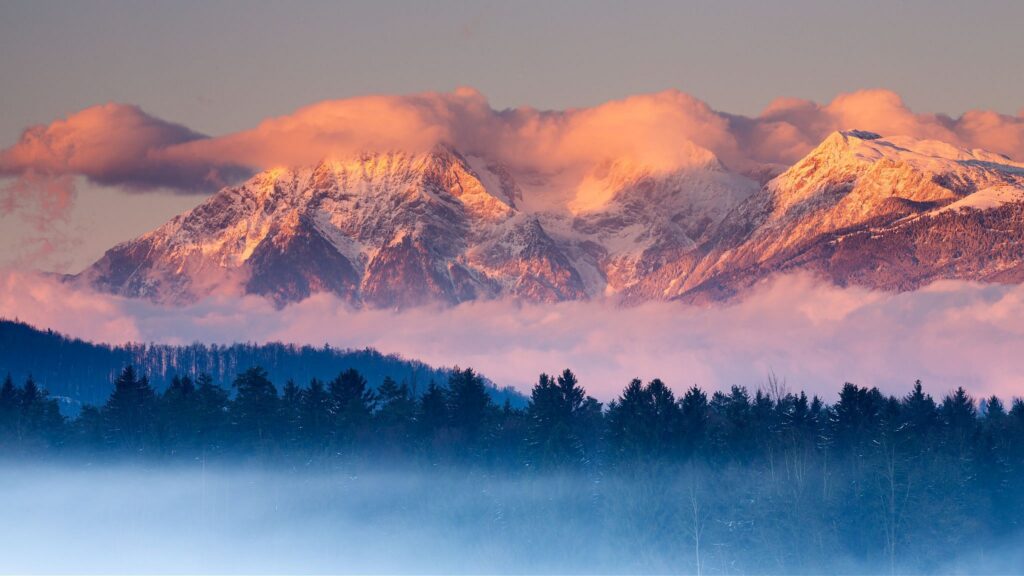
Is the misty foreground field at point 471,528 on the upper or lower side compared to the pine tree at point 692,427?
lower

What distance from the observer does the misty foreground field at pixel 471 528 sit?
168m

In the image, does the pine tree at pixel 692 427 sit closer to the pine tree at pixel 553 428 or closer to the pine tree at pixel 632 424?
the pine tree at pixel 632 424

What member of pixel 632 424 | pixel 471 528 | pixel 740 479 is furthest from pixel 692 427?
pixel 471 528

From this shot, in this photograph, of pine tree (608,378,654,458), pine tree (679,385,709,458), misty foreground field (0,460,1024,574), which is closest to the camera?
misty foreground field (0,460,1024,574)

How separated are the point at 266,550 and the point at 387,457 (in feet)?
55.6

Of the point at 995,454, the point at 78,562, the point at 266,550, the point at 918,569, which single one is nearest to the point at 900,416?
the point at 995,454

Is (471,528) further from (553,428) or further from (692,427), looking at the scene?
(692,427)

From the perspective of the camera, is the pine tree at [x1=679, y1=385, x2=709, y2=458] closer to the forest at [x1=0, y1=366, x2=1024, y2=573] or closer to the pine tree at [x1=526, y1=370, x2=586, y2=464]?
the forest at [x1=0, y1=366, x2=1024, y2=573]

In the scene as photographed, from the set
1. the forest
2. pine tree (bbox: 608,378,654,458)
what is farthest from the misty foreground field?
pine tree (bbox: 608,378,654,458)

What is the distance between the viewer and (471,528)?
180 meters

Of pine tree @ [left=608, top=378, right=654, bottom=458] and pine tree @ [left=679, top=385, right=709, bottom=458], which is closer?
pine tree @ [left=608, top=378, right=654, bottom=458]

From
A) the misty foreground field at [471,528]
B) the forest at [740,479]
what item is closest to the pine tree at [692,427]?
the forest at [740,479]

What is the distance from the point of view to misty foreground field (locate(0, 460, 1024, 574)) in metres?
168

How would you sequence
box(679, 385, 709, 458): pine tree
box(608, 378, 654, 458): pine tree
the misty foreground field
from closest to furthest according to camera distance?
the misty foreground field → box(608, 378, 654, 458): pine tree → box(679, 385, 709, 458): pine tree
